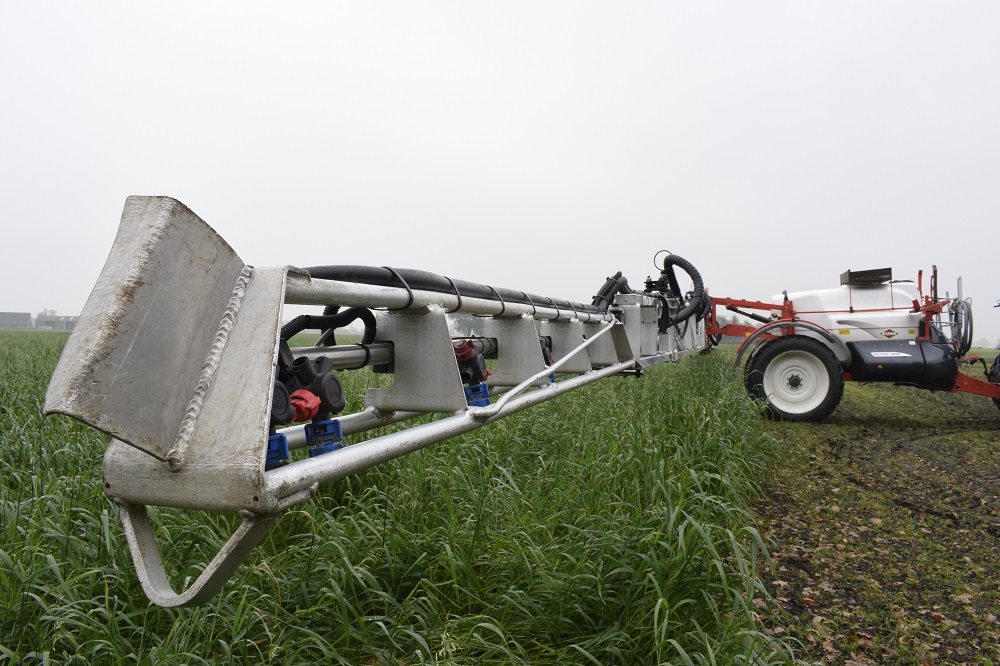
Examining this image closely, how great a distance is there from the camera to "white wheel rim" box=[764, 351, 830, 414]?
6.95 m

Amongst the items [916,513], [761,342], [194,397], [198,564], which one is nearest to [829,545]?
[916,513]

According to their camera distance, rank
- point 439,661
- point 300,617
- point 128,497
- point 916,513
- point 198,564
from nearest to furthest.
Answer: point 128,497 → point 439,661 → point 300,617 → point 198,564 → point 916,513

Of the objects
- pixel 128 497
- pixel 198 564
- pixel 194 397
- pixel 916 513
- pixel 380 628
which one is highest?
pixel 194 397

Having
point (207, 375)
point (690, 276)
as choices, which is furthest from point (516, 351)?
point (690, 276)

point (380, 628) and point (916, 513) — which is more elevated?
point (380, 628)

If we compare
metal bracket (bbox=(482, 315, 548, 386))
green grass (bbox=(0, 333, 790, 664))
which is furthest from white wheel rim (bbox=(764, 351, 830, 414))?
metal bracket (bbox=(482, 315, 548, 386))

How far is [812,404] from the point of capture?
6957mm

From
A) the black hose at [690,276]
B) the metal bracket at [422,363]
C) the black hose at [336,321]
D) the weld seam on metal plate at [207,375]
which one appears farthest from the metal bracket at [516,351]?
the black hose at [690,276]

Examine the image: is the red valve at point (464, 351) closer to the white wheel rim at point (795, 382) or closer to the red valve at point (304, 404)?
the red valve at point (304, 404)

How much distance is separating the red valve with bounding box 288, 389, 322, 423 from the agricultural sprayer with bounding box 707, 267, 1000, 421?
20.1ft

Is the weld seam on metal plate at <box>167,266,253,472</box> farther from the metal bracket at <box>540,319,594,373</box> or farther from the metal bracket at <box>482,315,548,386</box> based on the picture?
the metal bracket at <box>540,319,594,373</box>

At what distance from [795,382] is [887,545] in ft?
12.3

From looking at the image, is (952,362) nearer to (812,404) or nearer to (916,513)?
(812,404)

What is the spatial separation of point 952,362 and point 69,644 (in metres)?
7.27
